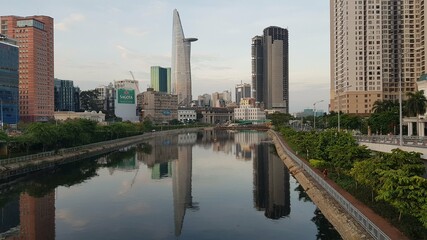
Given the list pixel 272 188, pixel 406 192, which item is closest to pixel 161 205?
pixel 272 188

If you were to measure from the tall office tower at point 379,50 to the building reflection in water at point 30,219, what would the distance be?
127736 millimetres

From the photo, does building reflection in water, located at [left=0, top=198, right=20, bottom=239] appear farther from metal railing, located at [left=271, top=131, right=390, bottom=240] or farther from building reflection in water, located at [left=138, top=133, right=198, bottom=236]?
metal railing, located at [left=271, top=131, right=390, bottom=240]

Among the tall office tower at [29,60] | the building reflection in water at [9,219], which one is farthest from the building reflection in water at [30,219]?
the tall office tower at [29,60]

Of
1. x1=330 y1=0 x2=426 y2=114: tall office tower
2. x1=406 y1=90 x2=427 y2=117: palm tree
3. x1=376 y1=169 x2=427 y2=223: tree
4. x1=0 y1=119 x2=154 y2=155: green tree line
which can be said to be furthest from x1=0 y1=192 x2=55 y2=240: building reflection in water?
x1=330 y1=0 x2=426 y2=114: tall office tower

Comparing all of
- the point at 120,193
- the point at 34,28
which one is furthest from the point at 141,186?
the point at 34,28

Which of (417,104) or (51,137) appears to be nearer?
(417,104)

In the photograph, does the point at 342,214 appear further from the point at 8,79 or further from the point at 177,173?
the point at 8,79

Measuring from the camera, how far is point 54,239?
110 feet

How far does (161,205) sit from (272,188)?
57.0ft

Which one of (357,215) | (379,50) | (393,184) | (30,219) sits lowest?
(30,219)

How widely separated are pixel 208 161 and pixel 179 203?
43.3m

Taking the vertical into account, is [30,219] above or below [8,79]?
below

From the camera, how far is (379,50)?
155 metres

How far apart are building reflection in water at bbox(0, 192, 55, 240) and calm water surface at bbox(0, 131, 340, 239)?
3.3 inches
